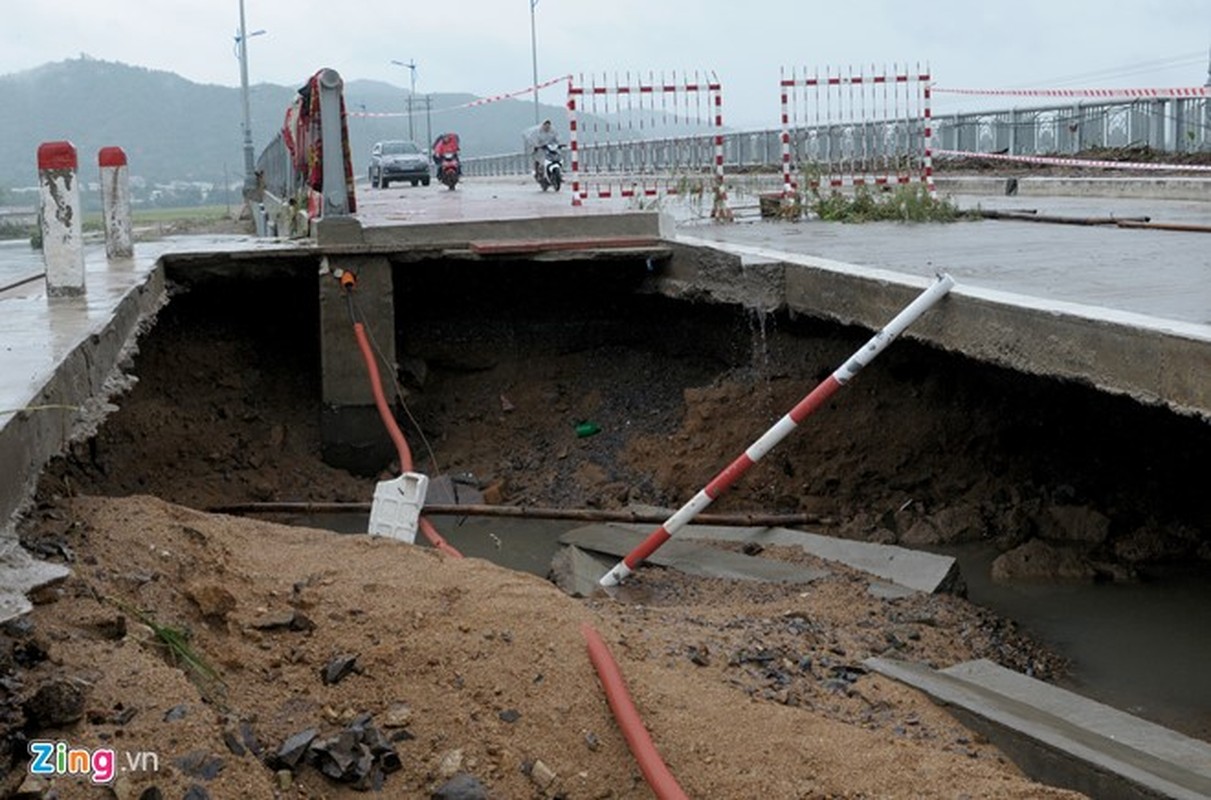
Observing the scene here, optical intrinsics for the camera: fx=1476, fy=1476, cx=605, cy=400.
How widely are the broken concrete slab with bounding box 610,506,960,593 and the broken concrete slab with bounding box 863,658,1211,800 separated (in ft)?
6.32

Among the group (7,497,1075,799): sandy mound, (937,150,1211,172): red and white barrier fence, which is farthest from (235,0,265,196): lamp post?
(7,497,1075,799): sandy mound

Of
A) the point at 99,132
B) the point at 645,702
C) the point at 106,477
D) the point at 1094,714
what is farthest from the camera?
the point at 99,132

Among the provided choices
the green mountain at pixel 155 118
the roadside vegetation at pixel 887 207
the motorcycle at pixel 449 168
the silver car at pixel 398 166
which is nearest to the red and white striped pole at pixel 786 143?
the roadside vegetation at pixel 887 207

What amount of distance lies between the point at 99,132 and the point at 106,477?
12328 cm

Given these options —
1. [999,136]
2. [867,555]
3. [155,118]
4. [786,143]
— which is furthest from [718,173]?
[155,118]

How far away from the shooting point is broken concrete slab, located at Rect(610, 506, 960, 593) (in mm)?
7652

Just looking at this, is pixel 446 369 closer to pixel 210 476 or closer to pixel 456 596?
pixel 210 476

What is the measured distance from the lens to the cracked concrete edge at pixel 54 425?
14.0 feet

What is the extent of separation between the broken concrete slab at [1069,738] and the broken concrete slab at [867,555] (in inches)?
75.9

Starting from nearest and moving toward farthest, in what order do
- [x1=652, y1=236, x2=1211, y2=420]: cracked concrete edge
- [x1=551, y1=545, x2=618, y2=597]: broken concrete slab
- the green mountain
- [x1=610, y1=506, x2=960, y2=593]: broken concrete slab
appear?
[x1=652, y1=236, x2=1211, y2=420]: cracked concrete edge → [x1=610, y1=506, x2=960, y2=593]: broken concrete slab → [x1=551, y1=545, x2=618, y2=597]: broken concrete slab → the green mountain

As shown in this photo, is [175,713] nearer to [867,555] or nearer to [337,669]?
[337,669]

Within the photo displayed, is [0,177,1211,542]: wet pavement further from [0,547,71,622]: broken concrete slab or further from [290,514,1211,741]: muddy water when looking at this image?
[290,514,1211,741]: muddy water

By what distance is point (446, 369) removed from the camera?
1370 centimetres

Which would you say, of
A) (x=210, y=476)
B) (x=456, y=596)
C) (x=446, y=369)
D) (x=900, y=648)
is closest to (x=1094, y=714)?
(x=900, y=648)
